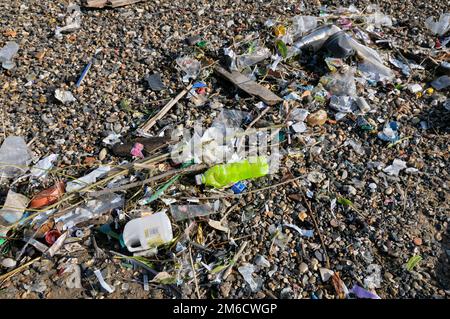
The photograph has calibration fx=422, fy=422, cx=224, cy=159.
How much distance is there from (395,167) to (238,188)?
1.19m

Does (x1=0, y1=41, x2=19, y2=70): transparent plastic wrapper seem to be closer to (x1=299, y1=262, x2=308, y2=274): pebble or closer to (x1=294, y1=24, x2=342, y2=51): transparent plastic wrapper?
(x1=294, y1=24, x2=342, y2=51): transparent plastic wrapper

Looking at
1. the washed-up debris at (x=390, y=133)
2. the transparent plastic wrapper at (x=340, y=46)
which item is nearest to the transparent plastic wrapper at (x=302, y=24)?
Answer: the transparent plastic wrapper at (x=340, y=46)

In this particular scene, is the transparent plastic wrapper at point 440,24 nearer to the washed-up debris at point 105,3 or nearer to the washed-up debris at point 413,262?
the washed-up debris at point 413,262

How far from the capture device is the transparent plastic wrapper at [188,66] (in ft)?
12.4

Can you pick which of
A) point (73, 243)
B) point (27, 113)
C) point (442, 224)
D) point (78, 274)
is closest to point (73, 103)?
point (27, 113)

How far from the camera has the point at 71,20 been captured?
4.45 m

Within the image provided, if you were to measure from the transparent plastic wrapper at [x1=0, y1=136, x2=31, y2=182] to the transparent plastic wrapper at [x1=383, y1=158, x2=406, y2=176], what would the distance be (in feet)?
8.80

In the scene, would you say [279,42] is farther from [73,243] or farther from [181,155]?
[73,243]

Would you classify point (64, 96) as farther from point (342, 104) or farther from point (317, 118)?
point (342, 104)

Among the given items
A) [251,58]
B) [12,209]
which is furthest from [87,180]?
[251,58]
